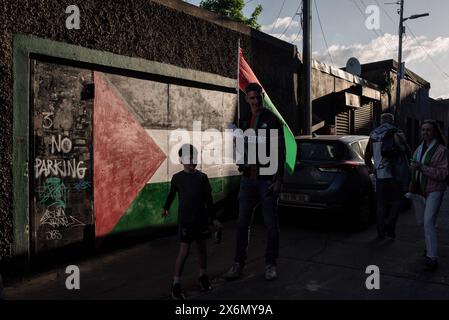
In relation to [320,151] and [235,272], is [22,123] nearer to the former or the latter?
[235,272]

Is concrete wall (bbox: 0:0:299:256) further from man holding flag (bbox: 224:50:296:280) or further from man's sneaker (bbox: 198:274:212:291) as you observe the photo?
man holding flag (bbox: 224:50:296:280)

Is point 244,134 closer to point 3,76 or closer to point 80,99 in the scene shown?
point 80,99

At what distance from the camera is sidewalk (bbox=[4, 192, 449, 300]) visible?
3986mm

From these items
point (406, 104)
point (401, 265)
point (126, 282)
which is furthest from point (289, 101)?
point (406, 104)

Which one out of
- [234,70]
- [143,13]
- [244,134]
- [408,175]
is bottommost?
[408,175]

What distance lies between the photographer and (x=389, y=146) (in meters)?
6.02

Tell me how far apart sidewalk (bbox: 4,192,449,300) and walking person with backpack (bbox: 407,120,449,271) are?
0.35 metres

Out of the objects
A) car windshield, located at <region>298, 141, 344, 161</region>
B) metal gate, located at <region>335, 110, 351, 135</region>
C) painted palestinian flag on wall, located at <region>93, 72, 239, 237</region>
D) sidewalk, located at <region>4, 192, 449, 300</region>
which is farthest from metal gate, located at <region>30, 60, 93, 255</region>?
metal gate, located at <region>335, 110, 351, 135</region>

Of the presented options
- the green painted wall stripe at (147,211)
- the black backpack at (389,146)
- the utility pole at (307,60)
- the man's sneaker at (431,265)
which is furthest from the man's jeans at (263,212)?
the utility pole at (307,60)

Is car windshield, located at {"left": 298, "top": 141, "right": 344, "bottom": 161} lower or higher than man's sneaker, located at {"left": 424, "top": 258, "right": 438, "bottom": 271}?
higher

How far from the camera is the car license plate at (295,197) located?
252 inches

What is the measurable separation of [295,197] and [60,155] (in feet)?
11.4
